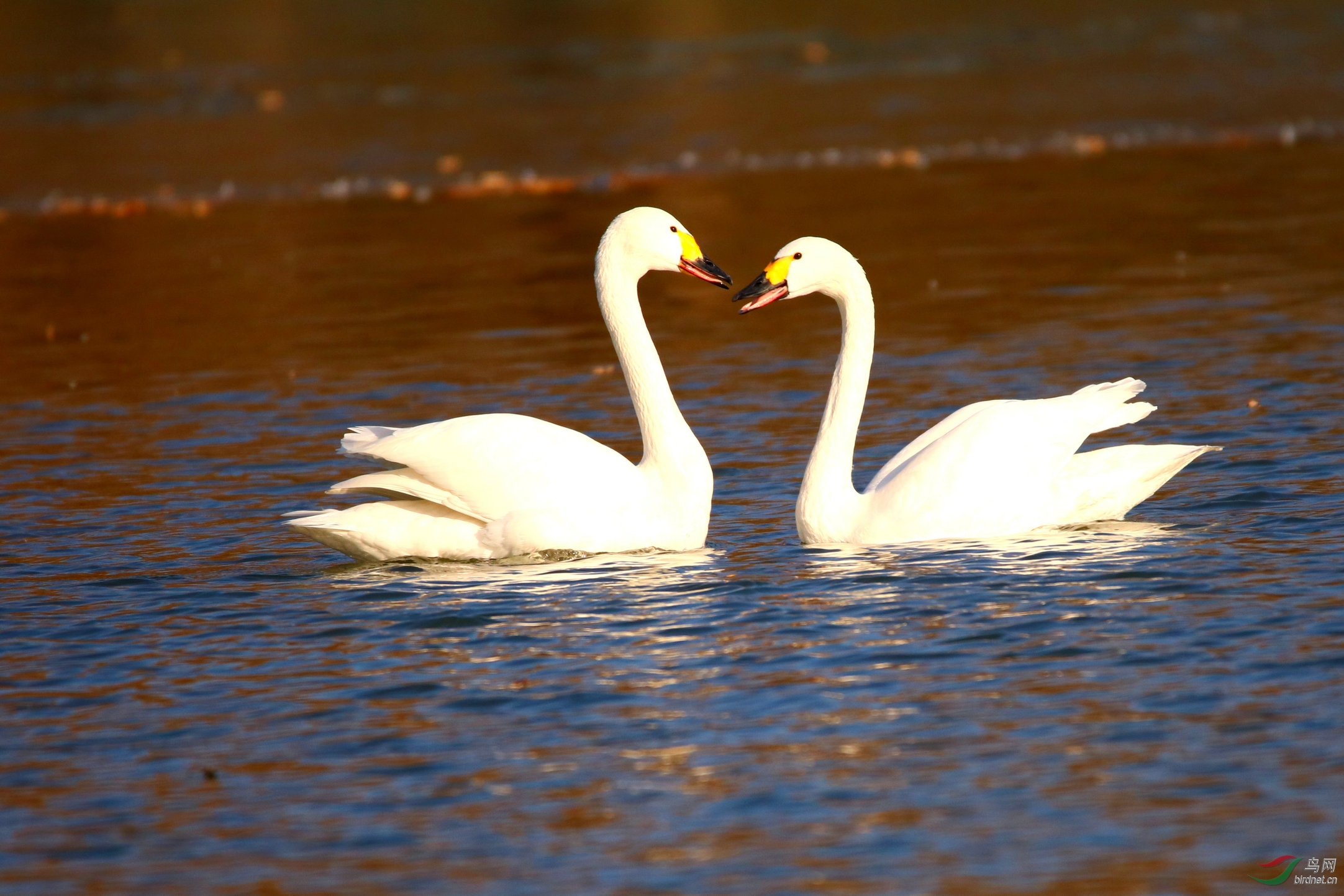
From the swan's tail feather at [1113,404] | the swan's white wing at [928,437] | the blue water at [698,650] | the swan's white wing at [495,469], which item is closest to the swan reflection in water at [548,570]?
the blue water at [698,650]

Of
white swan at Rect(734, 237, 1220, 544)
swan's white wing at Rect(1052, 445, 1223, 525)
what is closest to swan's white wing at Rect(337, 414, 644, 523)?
white swan at Rect(734, 237, 1220, 544)

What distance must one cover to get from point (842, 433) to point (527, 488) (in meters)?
1.62

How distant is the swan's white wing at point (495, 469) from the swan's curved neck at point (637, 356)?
0.33 meters

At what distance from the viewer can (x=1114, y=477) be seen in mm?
8984

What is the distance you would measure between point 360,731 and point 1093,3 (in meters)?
36.2

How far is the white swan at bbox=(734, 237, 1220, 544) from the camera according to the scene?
8.84 m

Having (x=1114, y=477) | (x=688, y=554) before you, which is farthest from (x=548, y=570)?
(x=1114, y=477)

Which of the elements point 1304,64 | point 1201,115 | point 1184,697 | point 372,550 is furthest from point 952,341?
point 1304,64

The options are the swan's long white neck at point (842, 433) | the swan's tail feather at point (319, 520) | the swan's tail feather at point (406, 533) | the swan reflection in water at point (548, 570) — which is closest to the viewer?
the swan reflection in water at point (548, 570)

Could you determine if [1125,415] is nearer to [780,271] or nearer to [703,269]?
[780,271]

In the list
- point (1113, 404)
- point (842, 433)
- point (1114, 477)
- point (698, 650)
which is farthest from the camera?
point (842, 433)

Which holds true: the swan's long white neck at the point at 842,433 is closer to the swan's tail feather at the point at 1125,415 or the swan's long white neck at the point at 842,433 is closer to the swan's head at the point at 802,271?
the swan's head at the point at 802,271

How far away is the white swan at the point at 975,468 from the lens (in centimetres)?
884

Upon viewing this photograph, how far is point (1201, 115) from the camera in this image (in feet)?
85.7
